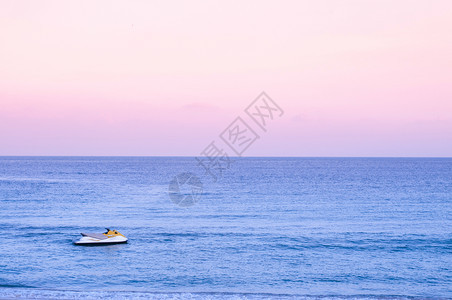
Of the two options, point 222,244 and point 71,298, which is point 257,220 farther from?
point 71,298

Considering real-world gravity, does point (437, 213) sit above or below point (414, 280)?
above

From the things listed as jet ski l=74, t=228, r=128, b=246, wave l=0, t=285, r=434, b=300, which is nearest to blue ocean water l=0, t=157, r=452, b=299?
wave l=0, t=285, r=434, b=300

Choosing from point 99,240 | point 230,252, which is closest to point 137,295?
point 230,252

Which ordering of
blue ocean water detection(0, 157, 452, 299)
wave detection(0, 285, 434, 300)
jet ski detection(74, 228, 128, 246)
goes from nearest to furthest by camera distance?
1. wave detection(0, 285, 434, 300)
2. blue ocean water detection(0, 157, 452, 299)
3. jet ski detection(74, 228, 128, 246)

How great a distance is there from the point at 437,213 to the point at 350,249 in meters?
24.0

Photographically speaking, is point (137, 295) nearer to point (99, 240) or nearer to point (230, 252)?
point (230, 252)

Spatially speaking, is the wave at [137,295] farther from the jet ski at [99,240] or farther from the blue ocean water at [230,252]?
the jet ski at [99,240]

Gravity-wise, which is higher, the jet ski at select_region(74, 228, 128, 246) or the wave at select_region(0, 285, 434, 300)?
the jet ski at select_region(74, 228, 128, 246)

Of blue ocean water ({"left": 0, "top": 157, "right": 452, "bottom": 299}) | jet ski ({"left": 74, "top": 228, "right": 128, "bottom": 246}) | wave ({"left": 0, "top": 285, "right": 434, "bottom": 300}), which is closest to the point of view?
wave ({"left": 0, "top": 285, "right": 434, "bottom": 300})

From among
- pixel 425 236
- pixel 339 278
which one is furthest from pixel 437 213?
pixel 339 278

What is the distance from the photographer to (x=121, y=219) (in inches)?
1930

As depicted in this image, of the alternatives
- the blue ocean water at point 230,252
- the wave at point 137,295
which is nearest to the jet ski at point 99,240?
the blue ocean water at point 230,252

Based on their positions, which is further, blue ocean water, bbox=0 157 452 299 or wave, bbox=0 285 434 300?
blue ocean water, bbox=0 157 452 299

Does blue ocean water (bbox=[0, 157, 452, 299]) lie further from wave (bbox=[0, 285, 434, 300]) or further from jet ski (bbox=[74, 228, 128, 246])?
jet ski (bbox=[74, 228, 128, 246])
